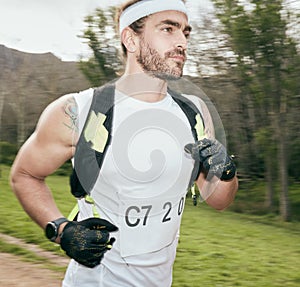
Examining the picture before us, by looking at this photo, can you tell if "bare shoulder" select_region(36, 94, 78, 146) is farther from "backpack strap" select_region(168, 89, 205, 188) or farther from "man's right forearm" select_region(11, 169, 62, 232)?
"backpack strap" select_region(168, 89, 205, 188)

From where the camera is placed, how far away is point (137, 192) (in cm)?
198

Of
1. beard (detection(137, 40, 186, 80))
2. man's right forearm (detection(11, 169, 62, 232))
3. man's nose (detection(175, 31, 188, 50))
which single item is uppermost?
man's nose (detection(175, 31, 188, 50))

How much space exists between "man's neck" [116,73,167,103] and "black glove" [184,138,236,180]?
0.24 m

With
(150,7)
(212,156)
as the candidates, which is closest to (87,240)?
(212,156)

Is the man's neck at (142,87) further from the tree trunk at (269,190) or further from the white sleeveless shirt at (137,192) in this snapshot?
the tree trunk at (269,190)

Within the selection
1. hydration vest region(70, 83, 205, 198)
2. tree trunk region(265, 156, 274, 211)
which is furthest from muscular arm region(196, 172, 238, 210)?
tree trunk region(265, 156, 274, 211)

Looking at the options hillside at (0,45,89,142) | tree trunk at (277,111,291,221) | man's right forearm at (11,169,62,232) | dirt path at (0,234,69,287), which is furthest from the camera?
hillside at (0,45,89,142)

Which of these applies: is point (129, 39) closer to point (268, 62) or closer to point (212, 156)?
point (212, 156)

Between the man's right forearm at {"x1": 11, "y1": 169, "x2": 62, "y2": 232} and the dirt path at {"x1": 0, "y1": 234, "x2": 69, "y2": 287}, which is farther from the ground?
the man's right forearm at {"x1": 11, "y1": 169, "x2": 62, "y2": 232}

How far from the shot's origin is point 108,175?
193 cm

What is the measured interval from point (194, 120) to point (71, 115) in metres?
0.45

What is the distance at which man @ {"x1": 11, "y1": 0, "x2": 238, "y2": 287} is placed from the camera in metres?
1.93

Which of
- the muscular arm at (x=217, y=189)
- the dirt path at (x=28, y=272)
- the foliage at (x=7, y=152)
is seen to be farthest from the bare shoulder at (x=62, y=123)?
the foliage at (x=7, y=152)

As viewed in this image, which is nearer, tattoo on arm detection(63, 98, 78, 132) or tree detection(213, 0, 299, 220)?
tattoo on arm detection(63, 98, 78, 132)
